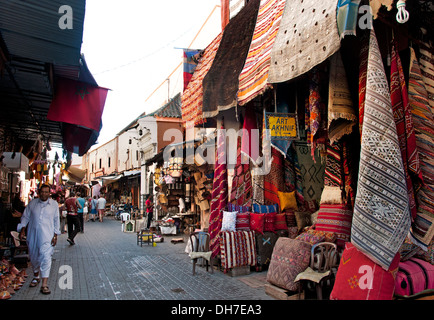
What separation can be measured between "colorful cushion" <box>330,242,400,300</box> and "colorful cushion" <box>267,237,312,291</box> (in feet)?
3.76

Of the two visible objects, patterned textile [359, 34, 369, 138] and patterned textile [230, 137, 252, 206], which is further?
patterned textile [230, 137, 252, 206]

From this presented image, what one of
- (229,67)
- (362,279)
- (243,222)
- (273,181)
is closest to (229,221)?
(243,222)

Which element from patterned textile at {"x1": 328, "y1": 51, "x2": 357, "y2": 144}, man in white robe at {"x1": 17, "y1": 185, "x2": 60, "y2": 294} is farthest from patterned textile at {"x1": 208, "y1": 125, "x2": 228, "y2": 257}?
patterned textile at {"x1": 328, "y1": 51, "x2": 357, "y2": 144}

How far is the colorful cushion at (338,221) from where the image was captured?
5.44 meters

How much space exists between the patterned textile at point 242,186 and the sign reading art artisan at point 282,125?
2001 mm

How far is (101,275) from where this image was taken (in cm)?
675

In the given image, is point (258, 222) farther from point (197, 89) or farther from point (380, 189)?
point (197, 89)

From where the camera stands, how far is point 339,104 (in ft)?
14.4

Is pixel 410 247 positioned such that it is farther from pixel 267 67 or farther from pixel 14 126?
pixel 14 126

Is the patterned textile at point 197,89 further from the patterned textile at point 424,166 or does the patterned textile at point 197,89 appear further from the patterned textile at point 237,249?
the patterned textile at point 424,166

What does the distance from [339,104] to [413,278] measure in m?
2.32

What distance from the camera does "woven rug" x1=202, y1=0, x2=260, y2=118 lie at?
287 inches

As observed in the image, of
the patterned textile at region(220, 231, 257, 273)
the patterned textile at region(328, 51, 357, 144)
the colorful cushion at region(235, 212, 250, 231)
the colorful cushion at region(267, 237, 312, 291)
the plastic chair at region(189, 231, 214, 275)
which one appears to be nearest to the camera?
the patterned textile at region(328, 51, 357, 144)

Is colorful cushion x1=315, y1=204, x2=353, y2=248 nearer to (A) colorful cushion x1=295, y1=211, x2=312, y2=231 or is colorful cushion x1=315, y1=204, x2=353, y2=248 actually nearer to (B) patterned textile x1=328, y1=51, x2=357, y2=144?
(A) colorful cushion x1=295, y1=211, x2=312, y2=231
